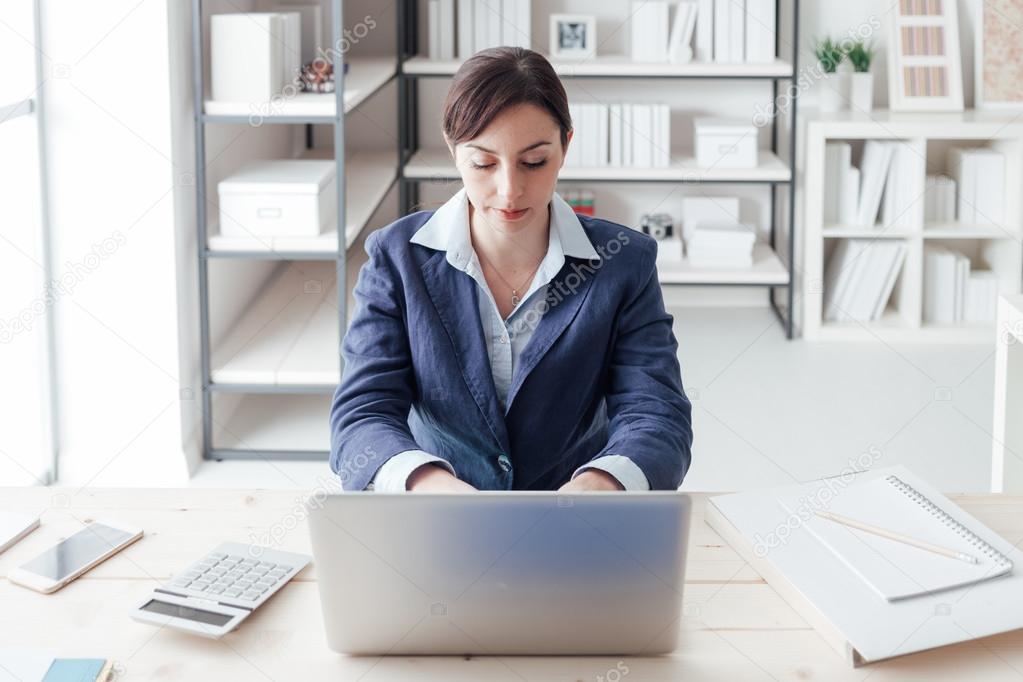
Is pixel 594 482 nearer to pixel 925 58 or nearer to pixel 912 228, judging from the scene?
pixel 912 228

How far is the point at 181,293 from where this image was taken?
3354 mm

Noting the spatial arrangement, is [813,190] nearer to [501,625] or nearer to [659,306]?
[659,306]

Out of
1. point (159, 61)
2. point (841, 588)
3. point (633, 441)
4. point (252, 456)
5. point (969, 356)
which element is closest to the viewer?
point (841, 588)

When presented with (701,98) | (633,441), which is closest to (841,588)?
(633,441)

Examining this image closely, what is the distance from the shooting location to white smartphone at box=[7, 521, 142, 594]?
54.1 inches

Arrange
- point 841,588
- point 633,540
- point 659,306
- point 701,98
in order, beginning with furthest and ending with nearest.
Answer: point 701,98, point 659,306, point 841,588, point 633,540

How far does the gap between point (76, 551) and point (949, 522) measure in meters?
0.93

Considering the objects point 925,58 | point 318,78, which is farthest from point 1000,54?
point 318,78

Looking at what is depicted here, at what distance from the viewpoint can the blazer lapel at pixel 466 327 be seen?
1.72 metres

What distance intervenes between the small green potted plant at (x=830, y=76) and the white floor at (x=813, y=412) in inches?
32.1

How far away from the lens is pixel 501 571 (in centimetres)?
117

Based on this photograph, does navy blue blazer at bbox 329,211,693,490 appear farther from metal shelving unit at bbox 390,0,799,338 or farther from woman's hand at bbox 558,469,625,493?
metal shelving unit at bbox 390,0,799,338

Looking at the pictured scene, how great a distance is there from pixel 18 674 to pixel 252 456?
2.35m

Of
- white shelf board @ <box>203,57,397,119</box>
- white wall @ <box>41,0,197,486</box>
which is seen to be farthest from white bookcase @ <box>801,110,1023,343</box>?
white wall @ <box>41,0,197,486</box>
